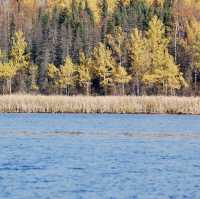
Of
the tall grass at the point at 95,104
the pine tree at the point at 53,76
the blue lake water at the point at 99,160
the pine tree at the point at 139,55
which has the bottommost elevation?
the blue lake water at the point at 99,160

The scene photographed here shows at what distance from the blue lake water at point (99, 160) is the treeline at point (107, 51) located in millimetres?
31547

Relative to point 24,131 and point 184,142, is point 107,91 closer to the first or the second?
point 24,131

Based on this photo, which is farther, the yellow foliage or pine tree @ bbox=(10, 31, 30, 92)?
pine tree @ bbox=(10, 31, 30, 92)

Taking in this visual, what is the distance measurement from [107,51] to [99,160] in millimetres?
51226

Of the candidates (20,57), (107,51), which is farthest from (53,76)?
(107,51)

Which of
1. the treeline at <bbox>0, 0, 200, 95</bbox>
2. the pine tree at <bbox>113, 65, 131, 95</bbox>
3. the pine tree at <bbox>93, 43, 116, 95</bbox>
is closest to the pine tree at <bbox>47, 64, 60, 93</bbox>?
the treeline at <bbox>0, 0, 200, 95</bbox>

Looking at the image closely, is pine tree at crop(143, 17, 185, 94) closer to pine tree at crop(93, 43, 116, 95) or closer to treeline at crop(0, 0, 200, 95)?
treeline at crop(0, 0, 200, 95)

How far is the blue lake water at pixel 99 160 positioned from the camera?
1819 centimetres

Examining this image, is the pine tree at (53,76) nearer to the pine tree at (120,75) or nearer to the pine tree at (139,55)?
the pine tree at (120,75)

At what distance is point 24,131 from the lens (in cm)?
3544

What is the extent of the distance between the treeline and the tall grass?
71.9ft

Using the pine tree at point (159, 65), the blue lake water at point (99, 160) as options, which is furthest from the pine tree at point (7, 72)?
the blue lake water at point (99, 160)

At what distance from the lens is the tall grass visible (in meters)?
47.5

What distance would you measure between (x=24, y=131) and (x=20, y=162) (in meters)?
12.6
